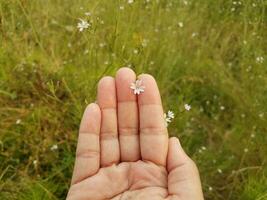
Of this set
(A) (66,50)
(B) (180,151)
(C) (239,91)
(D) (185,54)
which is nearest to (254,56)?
(C) (239,91)

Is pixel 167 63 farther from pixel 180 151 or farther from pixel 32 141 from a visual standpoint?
pixel 180 151

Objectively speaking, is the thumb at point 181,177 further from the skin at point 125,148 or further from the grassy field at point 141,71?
the grassy field at point 141,71

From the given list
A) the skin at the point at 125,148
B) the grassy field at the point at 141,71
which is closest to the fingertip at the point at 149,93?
the skin at the point at 125,148

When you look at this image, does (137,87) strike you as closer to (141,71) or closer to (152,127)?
(152,127)

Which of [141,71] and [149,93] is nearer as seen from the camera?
[149,93]

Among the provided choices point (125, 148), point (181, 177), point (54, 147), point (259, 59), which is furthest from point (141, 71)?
point (181, 177)

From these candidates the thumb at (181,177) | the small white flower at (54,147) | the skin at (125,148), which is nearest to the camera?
the thumb at (181,177)
